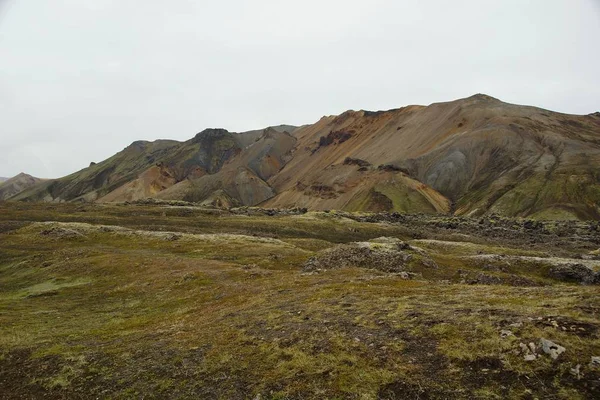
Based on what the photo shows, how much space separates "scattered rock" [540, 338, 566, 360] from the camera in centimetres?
1550

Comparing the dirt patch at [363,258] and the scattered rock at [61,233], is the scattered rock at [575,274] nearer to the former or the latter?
the dirt patch at [363,258]

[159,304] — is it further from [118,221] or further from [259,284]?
[118,221]

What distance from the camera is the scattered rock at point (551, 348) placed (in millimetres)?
15500

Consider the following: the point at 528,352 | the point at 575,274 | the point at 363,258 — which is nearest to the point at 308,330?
the point at 528,352

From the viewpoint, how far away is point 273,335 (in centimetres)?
2402

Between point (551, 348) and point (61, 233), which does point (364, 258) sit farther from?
point (61, 233)

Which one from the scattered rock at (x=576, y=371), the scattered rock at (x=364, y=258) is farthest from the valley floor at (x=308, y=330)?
the scattered rock at (x=364, y=258)

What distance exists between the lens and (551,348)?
623 inches

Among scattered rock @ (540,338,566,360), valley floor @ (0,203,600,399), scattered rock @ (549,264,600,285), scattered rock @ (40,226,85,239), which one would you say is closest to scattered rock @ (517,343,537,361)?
valley floor @ (0,203,600,399)

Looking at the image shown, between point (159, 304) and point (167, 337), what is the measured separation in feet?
51.3

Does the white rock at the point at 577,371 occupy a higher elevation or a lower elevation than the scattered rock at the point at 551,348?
lower

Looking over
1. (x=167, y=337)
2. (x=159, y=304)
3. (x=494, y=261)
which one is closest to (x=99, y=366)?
(x=167, y=337)

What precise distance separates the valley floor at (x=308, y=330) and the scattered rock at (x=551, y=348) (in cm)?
14

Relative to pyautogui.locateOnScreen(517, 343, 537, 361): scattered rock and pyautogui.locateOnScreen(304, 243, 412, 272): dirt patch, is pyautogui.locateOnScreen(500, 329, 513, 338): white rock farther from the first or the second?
pyautogui.locateOnScreen(304, 243, 412, 272): dirt patch
